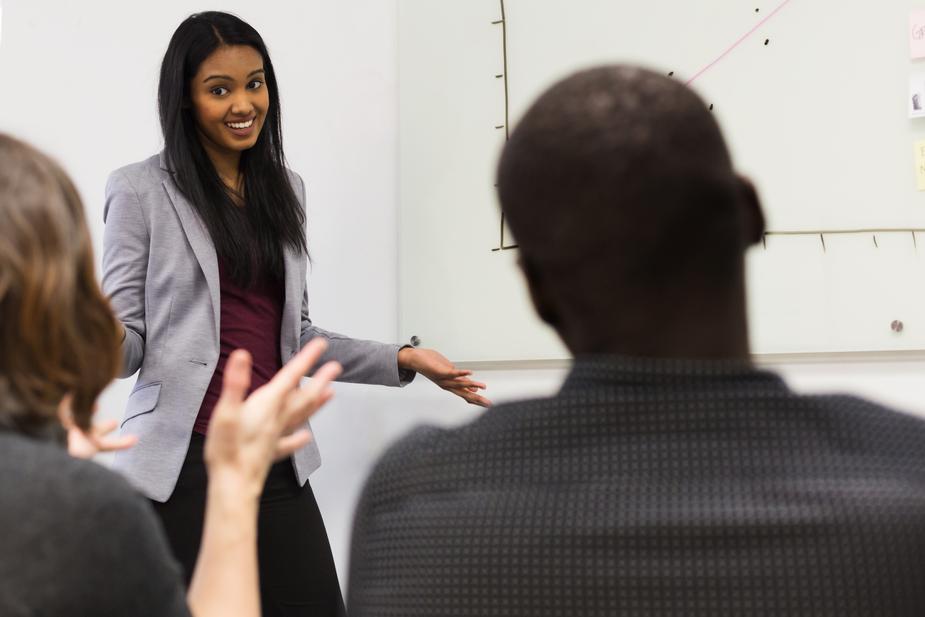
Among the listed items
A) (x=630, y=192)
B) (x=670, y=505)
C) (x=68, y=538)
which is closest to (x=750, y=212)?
(x=630, y=192)

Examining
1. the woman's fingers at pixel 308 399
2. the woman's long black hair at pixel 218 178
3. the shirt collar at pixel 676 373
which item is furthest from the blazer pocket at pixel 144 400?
the shirt collar at pixel 676 373

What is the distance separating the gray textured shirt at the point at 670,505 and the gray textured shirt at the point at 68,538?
20 cm

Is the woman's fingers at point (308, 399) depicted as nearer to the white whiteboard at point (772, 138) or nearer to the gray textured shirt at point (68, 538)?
the gray textured shirt at point (68, 538)

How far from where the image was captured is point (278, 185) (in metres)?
2.06

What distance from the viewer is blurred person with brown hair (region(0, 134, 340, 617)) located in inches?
28.1

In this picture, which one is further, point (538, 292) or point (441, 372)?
point (441, 372)

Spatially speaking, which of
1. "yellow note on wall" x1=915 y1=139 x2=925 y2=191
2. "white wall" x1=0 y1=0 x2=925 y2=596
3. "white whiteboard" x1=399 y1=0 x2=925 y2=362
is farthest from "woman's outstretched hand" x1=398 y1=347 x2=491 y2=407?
"yellow note on wall" x1=915 y1=139 x2=925 y2=191

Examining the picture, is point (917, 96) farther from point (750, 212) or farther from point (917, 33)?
point (750, 212)

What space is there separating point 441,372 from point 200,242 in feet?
1.77

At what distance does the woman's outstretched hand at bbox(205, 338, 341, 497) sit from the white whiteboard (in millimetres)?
1091

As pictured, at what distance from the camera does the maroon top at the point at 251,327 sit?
6.27 feet

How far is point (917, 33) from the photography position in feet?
6.46

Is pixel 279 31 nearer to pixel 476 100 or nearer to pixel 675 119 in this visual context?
pixel 476 100

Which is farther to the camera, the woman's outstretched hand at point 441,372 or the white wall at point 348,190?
the white wall at point 348,190
